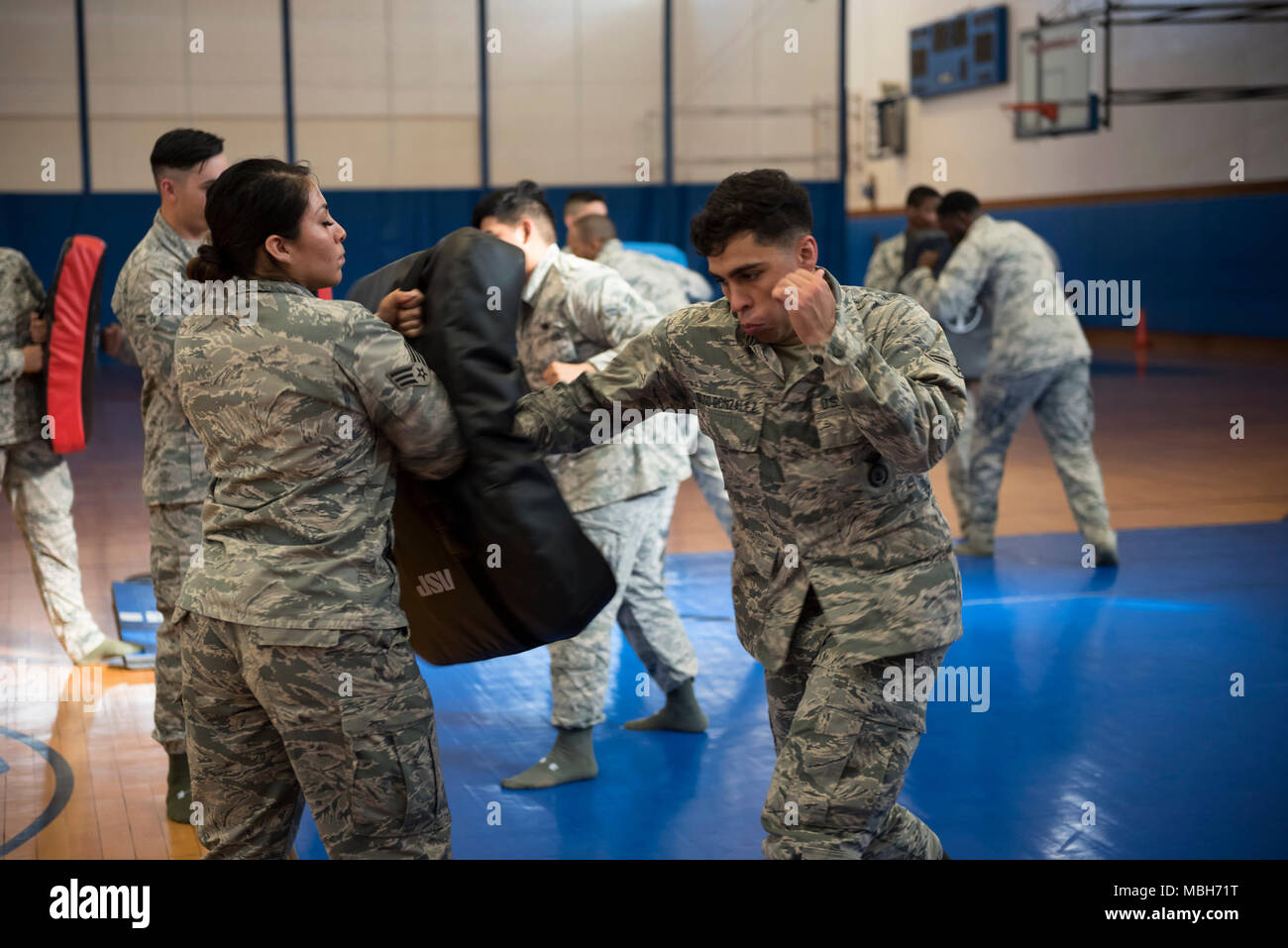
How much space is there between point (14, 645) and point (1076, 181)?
51.1 feet

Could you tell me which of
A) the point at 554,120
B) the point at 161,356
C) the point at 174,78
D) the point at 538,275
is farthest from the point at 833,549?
the point at 174,78

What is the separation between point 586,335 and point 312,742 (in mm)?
1853

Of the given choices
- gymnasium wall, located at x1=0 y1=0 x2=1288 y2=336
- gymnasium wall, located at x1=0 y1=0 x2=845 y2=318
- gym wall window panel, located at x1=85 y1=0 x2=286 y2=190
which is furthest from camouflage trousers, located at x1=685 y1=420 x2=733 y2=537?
gym wall window panel, located at x1=85 y1=0 x2=286 y2=190

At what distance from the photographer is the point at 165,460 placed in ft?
11.8

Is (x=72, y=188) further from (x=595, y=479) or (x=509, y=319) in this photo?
(x=509, y=319)

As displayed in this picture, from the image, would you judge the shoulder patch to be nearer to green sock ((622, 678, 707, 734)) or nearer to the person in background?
green sock ((622, 678, 707, 734))

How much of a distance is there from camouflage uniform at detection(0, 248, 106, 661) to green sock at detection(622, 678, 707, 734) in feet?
8.00

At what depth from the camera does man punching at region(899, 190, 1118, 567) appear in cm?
621

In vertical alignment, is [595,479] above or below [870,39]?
below

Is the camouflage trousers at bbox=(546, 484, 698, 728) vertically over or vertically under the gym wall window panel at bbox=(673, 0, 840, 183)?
under

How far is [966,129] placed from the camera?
19.4 meters

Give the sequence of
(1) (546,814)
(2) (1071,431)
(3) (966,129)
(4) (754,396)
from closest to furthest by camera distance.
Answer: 1. (4) (754,396)
2. (1) (546,814)
3. (2) (1071,431)
4. (3) (966,129)

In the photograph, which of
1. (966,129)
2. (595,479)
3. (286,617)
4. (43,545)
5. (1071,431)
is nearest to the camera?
(286,617)
